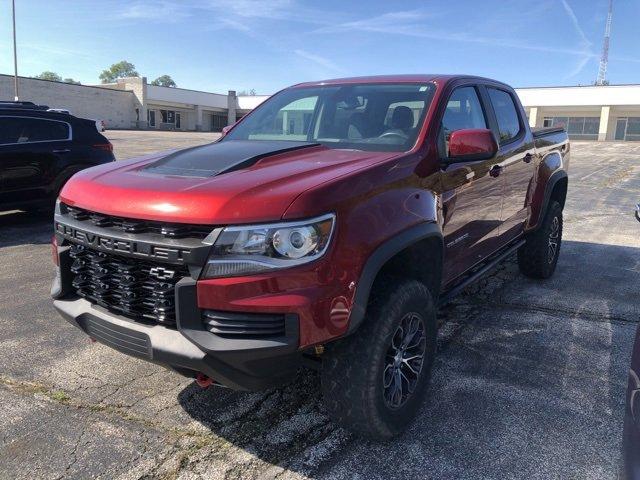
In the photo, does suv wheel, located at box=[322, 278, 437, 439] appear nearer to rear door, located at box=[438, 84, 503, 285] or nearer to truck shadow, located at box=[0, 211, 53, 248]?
rear door, located at box=[438, 84, 503, 285]

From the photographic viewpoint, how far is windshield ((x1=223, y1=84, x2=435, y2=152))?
10.9ft

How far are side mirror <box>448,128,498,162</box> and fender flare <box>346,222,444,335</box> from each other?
2.10 ft

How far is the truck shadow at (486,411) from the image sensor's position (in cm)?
263

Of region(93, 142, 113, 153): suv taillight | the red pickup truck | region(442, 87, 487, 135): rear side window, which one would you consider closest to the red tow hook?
the red pickup truck

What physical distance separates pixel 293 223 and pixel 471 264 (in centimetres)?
217

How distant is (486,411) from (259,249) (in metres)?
1.75

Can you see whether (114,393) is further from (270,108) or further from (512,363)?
(512,363)

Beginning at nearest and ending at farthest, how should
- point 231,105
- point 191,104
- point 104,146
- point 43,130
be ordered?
point 43,130, point 104,146, point 191,104, point 231,105

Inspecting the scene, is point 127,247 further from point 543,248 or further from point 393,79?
point 543,248

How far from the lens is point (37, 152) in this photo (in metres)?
7.54

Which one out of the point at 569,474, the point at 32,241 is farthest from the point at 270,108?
the point at 32,241

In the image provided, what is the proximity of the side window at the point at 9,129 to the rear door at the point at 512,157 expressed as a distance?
6333 mm

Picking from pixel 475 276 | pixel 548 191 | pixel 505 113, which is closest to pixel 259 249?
pixel 475 276

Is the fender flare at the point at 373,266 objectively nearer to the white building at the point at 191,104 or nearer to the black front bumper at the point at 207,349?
the black front bumper at the point at 207,349
